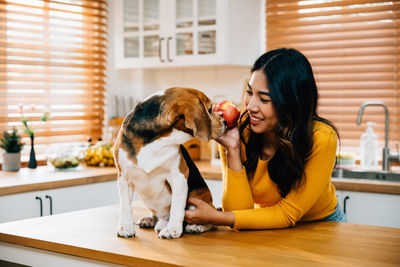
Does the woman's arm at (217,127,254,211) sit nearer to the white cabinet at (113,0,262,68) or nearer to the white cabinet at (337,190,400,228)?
the white cabinet at (337,190,400,228)

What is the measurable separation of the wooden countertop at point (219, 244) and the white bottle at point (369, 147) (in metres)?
1.53

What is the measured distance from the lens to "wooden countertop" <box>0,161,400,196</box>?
8.03 feet

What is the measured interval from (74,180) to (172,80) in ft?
4.82

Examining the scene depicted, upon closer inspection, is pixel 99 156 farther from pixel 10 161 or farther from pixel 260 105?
pixel 260 105

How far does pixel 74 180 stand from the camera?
2666mm

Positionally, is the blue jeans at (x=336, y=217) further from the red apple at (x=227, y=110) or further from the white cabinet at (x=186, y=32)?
the white cabinet at (x=186, y=32)

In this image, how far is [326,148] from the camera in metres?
1.49

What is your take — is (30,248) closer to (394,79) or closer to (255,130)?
(255,130)

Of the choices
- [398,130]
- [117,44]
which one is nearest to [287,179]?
[398,130]

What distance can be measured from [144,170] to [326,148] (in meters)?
0.58

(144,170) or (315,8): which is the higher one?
(315,8)

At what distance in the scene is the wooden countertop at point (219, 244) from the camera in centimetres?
113

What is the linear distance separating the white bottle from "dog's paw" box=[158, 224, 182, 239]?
1.95m

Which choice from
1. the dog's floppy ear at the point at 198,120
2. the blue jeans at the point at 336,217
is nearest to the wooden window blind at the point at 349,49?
the blue jeans at the point at 336,217
